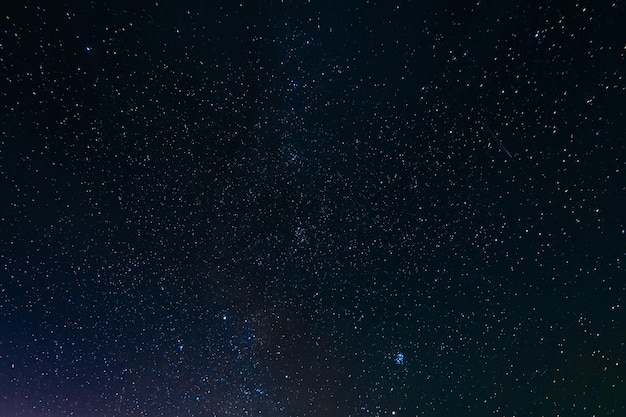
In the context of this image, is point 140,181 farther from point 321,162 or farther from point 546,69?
point 546,69

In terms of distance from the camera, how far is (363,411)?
1.17 m

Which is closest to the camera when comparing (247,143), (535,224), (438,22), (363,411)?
(438,22)

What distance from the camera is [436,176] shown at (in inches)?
29.6

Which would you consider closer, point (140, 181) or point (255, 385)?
point (140, 181)

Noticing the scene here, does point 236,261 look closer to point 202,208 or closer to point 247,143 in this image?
point 202,208

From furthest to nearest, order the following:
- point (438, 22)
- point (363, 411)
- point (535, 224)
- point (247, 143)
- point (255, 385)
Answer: point (363, 411) → point (255, 385) → point (535, 224) → point (247, 143) → point (438, 22)

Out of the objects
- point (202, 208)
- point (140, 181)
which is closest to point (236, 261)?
point (202, 208)

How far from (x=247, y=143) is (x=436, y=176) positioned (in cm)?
39

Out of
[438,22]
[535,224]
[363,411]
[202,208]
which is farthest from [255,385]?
[438,22]

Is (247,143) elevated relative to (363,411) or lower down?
elevated

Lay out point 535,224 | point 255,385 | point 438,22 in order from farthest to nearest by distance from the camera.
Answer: point 255,385
point 535,224
point 438,22

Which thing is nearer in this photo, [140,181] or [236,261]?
[140,181]

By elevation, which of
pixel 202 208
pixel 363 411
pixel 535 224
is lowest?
pixel 363 411

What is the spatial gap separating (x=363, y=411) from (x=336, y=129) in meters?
0.95
